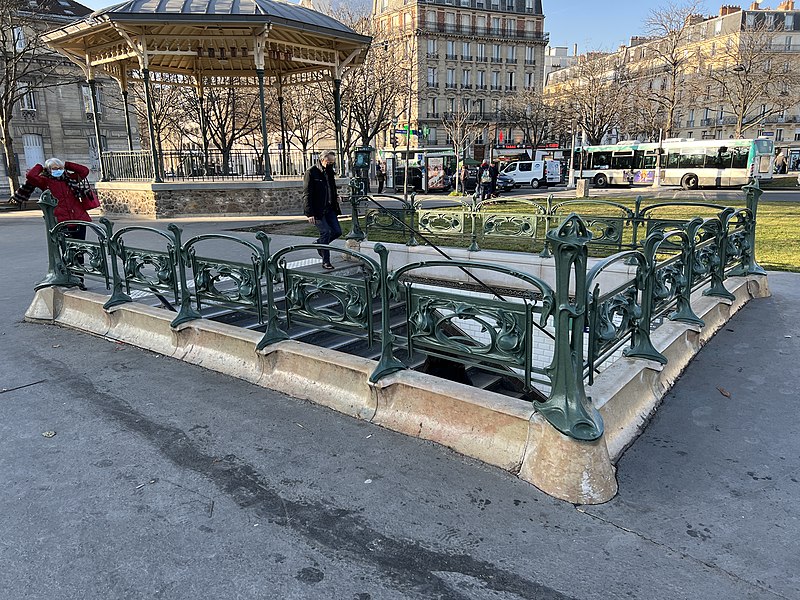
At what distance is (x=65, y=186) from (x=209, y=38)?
1153cm

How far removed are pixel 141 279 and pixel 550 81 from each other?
304ft

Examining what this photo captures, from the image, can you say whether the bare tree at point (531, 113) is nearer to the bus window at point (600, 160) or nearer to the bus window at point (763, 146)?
the bus window at point (600, 160)

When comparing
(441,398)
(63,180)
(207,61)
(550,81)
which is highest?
(550,81)

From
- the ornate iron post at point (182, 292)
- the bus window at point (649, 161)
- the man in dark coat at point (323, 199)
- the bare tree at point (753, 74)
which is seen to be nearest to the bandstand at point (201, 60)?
the man in dark coat at point (323, 199)

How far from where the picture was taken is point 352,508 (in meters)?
3.08

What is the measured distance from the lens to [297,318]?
4.88 meters

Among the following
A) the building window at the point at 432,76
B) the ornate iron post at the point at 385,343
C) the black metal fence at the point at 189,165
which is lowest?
the ornate iron post at the point at 385,343

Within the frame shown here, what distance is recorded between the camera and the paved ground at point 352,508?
2.53m

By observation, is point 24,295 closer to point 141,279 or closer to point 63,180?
point 63,180

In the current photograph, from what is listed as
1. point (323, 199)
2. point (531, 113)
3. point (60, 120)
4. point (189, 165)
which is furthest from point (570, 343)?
point (531, 113)

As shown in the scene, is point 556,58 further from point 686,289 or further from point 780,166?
point 686,289

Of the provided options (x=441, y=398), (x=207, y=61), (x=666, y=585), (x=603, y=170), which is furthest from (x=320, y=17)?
(x=603, y=170)

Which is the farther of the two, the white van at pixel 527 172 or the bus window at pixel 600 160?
the white van at pixel 527 172

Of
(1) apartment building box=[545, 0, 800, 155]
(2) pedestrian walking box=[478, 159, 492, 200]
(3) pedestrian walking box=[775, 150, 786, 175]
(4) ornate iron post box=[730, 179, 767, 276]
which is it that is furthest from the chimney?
(4) ornate iron post box=[730, 179, 767, 276]
